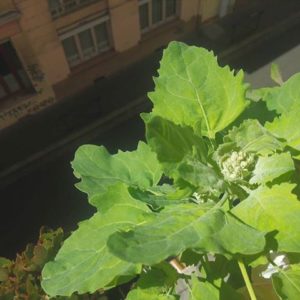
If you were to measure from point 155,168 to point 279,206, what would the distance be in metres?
0.81

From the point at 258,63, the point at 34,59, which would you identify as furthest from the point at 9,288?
the point at 258,63

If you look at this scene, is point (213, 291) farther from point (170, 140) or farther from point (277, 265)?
point (170, 140)

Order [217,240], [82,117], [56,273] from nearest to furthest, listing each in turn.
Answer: [217,240], [56,273], [82,117]

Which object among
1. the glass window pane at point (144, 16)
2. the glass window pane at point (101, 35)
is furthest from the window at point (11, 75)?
the glass window pane at point (144, 16)

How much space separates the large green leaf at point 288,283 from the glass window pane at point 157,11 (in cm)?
780

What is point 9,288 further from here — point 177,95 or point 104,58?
point 104,58

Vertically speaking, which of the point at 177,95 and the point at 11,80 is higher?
the point at 177,95

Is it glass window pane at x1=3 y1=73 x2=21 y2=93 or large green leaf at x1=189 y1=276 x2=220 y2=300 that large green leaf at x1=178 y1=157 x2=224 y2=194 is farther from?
glass window pane at x1=3 y1=73 x2=21 y2=93

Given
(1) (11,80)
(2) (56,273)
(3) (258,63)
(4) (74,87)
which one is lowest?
(3) (258,63)

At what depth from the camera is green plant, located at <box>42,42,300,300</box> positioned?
1537 millimetres

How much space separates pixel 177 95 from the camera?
199 centimetres

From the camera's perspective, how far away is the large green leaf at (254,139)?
5.44 ft

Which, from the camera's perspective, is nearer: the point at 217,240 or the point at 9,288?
the point at 217,240

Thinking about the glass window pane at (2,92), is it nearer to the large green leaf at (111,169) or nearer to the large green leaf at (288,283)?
the large green leaf at (111,169)
